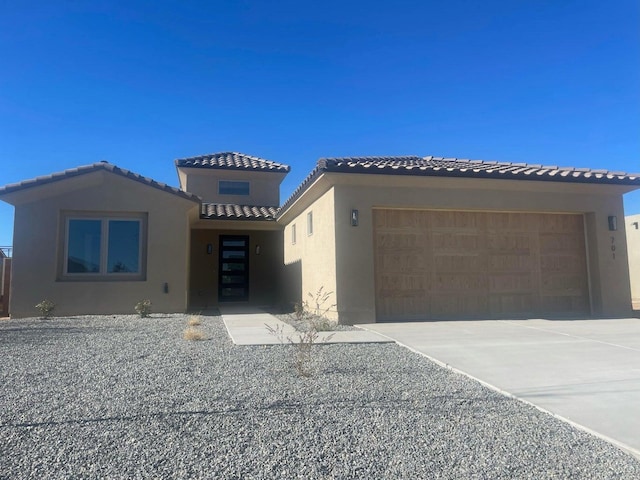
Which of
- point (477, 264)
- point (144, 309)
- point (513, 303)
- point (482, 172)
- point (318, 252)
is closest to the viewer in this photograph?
point (482, 172)

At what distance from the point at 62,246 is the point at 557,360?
37.0ft

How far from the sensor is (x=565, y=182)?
33.7ft

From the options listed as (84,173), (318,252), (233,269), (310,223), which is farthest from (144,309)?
(233,269)

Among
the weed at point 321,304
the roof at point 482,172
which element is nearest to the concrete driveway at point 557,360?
the weed at point 321,304

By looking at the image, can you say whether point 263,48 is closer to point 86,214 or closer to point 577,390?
point 86,214

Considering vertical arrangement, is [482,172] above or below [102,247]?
above

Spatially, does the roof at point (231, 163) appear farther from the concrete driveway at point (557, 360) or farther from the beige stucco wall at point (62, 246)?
the concrete driveway at point (557, 360)

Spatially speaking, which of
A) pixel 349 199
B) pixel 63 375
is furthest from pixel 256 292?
pixel 63 375

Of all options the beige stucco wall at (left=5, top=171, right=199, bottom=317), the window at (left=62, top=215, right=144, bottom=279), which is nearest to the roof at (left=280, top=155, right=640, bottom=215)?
the beige stucco wall at (left=5, top=171, right=199, bottom=317)

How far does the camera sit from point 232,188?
59.4 ft

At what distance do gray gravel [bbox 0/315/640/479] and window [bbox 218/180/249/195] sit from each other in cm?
1279

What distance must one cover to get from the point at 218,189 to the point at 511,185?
38.6ft

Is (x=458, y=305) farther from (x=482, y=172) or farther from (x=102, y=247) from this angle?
(x=102, y=247)

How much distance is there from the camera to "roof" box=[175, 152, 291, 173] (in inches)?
696
